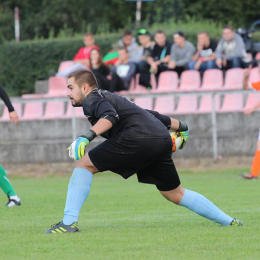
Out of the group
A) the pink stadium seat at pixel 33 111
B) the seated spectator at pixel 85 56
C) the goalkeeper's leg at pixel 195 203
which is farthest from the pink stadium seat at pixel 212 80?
the goalkeeper's leg at pixel 195 203

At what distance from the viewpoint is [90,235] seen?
5.01 m

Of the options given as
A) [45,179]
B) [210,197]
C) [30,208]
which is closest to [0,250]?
[30,208]

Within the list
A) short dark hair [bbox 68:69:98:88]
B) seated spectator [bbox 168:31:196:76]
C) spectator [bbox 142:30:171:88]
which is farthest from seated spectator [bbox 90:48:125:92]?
short dark hair [bbox 68:69:98:88]

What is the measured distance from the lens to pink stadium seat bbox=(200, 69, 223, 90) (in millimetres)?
14781

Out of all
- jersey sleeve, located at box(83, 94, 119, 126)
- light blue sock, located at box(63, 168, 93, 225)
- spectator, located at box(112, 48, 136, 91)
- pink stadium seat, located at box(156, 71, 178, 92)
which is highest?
jersey sleeve, located at box(83, 94, 119, 126)

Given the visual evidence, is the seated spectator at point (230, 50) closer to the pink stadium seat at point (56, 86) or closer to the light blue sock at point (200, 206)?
the pink stadium seat at point (56, 86)

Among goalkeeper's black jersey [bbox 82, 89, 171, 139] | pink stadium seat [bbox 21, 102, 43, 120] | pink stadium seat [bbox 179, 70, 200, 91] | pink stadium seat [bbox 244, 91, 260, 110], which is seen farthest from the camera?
pink stadium seat [bbox 179, 70, 200, 91]

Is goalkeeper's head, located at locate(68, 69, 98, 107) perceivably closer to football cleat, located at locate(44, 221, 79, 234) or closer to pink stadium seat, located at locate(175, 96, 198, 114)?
football cleat, located at locate(44, 221, 79, 234)

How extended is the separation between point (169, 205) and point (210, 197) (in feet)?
3.15

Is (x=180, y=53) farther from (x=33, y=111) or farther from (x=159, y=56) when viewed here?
(x=33, y=111)

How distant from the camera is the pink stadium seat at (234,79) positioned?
14.6 m

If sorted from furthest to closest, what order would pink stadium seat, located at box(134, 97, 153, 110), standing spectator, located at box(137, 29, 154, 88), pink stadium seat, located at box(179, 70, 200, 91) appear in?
1. standing spectator, located at box(137, 29, 154, 88)
2. pink stadium seat, located at box(179, 70, 200, 91)
3. pink stadium seat, located at box(134, 97, 153, 110)

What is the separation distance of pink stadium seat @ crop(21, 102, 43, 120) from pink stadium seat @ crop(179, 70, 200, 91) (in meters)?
3.88

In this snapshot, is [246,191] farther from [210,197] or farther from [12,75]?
[12,75]
